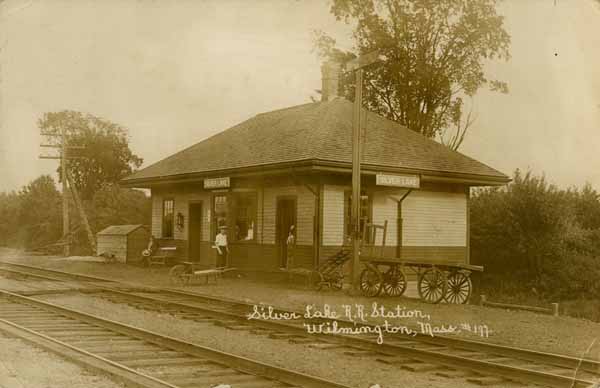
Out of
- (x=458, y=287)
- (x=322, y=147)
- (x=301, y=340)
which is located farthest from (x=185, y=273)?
(x=301, y=340)

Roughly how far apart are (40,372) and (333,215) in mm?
10843

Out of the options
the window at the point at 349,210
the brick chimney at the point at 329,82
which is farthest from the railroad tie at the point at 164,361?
the brick chimney at the point at 329,82

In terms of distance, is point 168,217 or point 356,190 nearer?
point 356,190

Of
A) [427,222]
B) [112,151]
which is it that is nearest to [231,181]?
[427,222]

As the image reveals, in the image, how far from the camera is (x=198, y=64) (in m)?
8.66

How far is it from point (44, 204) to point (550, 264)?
22.1m

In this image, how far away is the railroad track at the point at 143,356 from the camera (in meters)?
5.89

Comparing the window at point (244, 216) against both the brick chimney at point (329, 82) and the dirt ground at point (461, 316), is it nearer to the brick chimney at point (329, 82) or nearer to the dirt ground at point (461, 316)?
the dirt ground at point (461, 316)

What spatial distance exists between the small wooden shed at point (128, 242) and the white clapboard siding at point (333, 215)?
10.9m

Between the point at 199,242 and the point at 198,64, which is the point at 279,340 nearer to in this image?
the point at 198,64

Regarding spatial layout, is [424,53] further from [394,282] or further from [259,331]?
[259,331]

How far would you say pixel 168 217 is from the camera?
915 inches

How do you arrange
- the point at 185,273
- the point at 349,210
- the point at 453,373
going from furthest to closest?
the point at 349,210
the point at 185,273
the point at 453,373

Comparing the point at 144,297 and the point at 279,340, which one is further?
the point at 144,297
